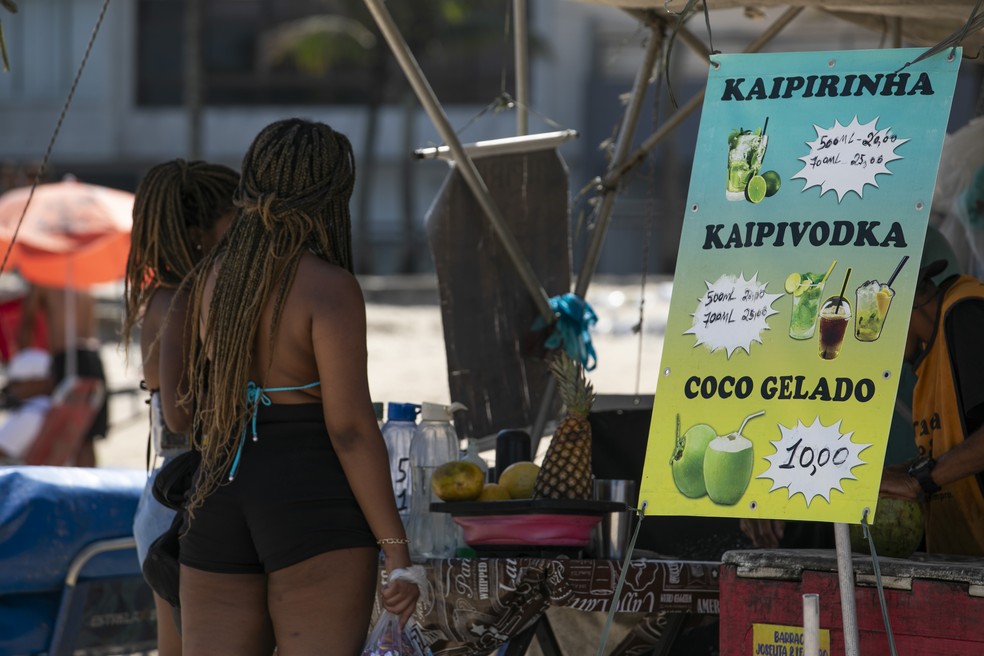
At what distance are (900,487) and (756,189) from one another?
842 millimetres

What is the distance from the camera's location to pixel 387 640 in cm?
264

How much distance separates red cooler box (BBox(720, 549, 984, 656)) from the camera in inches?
96.0

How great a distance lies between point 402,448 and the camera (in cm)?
349

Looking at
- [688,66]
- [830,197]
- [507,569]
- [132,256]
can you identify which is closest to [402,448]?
[507,569]

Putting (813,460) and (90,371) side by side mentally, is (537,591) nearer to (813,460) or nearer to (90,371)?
(813,460)

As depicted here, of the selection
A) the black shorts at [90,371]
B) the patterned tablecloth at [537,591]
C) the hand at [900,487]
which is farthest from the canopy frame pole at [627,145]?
the black shorts at [90,371]

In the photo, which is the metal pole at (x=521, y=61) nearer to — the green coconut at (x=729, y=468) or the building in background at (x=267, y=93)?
the green coconut at (x=729, y=468)

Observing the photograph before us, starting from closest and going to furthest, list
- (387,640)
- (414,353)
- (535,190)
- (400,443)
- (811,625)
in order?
(811,625) < (387,640) < (400,443) < (535,190) < (414,353)

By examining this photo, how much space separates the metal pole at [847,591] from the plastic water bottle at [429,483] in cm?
116

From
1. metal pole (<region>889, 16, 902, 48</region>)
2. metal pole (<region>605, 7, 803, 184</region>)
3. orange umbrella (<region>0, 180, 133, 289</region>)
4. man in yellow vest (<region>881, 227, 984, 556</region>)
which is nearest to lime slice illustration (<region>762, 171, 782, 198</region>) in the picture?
man in yellow vest (<region>881, 227, 984, 556</region>)

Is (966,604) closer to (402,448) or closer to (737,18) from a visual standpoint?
(402,448)

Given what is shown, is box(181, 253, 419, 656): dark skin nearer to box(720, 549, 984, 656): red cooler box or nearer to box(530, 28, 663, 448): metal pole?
box(720, 549, 984, 656): red cooler box

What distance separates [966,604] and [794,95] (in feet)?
3.18

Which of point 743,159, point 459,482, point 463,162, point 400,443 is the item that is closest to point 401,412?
point 400,443
